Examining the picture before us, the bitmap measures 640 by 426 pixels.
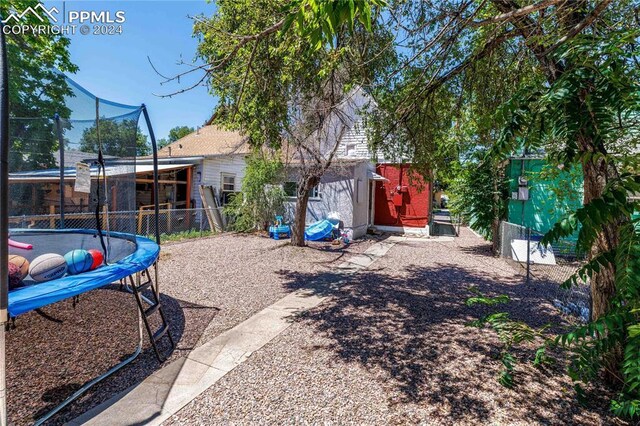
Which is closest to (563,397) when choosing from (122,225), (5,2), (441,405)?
(441,405)

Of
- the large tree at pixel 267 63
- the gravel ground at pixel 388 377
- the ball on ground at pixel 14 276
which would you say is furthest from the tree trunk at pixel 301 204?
the ball on ground at pixel 14 276

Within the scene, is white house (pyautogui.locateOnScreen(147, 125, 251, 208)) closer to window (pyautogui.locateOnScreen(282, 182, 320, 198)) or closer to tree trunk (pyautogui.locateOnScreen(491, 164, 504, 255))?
window (pyautogui.locateOnScreen(282, 182, 320, 198))

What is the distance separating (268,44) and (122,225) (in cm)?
352

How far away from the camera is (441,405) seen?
278 cm

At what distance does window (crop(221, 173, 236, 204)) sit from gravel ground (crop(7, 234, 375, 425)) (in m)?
7.65

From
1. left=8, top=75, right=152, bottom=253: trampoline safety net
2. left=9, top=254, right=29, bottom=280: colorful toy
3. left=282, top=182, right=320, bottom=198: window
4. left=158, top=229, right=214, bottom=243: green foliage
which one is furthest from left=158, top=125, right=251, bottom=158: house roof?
left=9, top=254, right=29, bottom=280: colorful toy

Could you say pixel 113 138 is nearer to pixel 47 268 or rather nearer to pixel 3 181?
pixel 47 268

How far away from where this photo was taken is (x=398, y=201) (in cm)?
1560

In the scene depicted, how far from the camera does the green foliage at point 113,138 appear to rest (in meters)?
3.59

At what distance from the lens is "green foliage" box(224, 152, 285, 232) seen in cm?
1321

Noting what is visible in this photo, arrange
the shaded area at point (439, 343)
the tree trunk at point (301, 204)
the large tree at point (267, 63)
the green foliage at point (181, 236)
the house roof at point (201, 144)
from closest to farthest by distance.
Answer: the shaded area at point (439, 343) → the large tree at point (267, 63) → the tree trunk at point (301, 204) → the green foliage at point (181, 236) → the house roof at point (201, 144)

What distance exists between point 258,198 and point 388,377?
11.0 meters

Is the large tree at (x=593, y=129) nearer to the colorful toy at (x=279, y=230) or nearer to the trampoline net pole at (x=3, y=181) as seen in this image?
the trampoline net pole at (x=3, y=181)

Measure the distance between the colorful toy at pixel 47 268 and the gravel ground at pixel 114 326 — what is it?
1.00 metres
